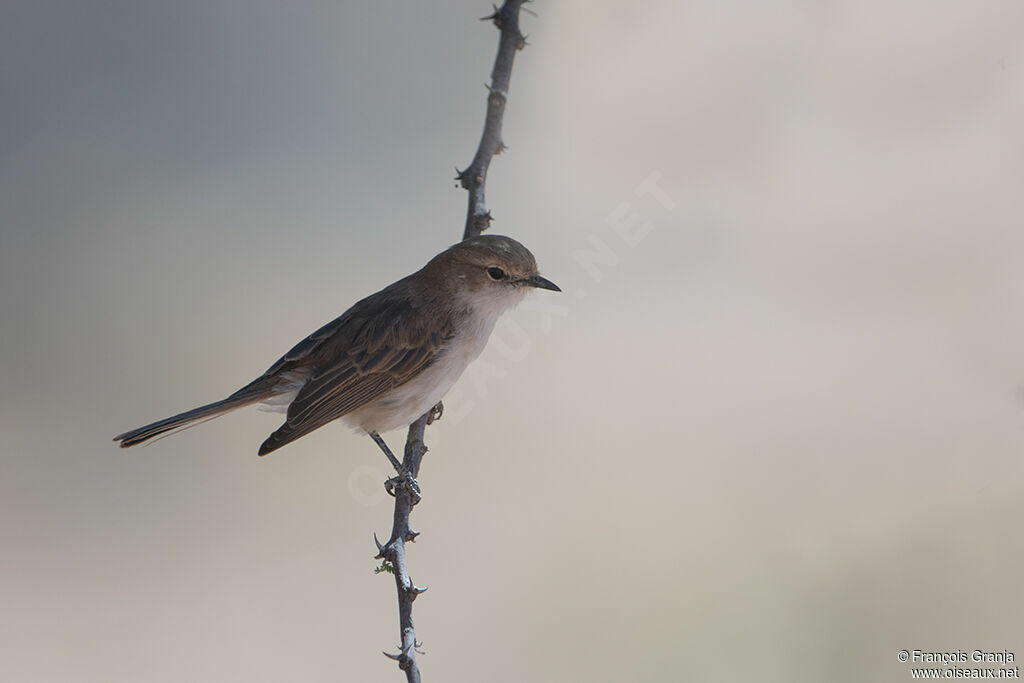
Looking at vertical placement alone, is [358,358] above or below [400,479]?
above

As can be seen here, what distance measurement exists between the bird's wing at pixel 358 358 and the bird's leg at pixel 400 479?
239mm

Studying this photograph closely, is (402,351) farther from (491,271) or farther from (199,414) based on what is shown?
(199,414)

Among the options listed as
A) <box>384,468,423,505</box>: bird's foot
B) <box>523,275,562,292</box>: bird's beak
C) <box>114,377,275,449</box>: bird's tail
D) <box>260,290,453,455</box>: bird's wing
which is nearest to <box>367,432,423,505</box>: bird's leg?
<box>384,468,423,505</box>: bird's foot

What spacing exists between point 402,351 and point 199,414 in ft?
2.69

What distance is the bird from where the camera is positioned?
11.5 feet

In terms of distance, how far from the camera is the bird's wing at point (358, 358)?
346 cm

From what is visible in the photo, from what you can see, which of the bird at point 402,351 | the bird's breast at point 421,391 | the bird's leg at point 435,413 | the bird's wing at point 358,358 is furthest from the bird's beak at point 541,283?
the bird's leg at point 435,413

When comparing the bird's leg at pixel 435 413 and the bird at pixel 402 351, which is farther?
the bird's leg at pixel 435 413

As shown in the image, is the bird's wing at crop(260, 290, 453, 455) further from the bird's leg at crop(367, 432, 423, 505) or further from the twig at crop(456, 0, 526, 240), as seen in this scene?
the twig at crop(456, 0, 526, 240)

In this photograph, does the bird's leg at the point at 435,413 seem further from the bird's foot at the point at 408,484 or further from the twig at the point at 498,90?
the twig at the point at 498,90

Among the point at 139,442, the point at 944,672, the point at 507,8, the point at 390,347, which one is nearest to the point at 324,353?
the point at 390,347

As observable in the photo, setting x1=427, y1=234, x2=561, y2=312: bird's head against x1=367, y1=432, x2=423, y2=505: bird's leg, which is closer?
x1=367, y1=432, x2=423, y2=505: bird's leg

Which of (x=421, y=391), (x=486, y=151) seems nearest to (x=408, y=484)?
(x=421, y=391)

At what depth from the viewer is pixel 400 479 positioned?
3.37 meters
